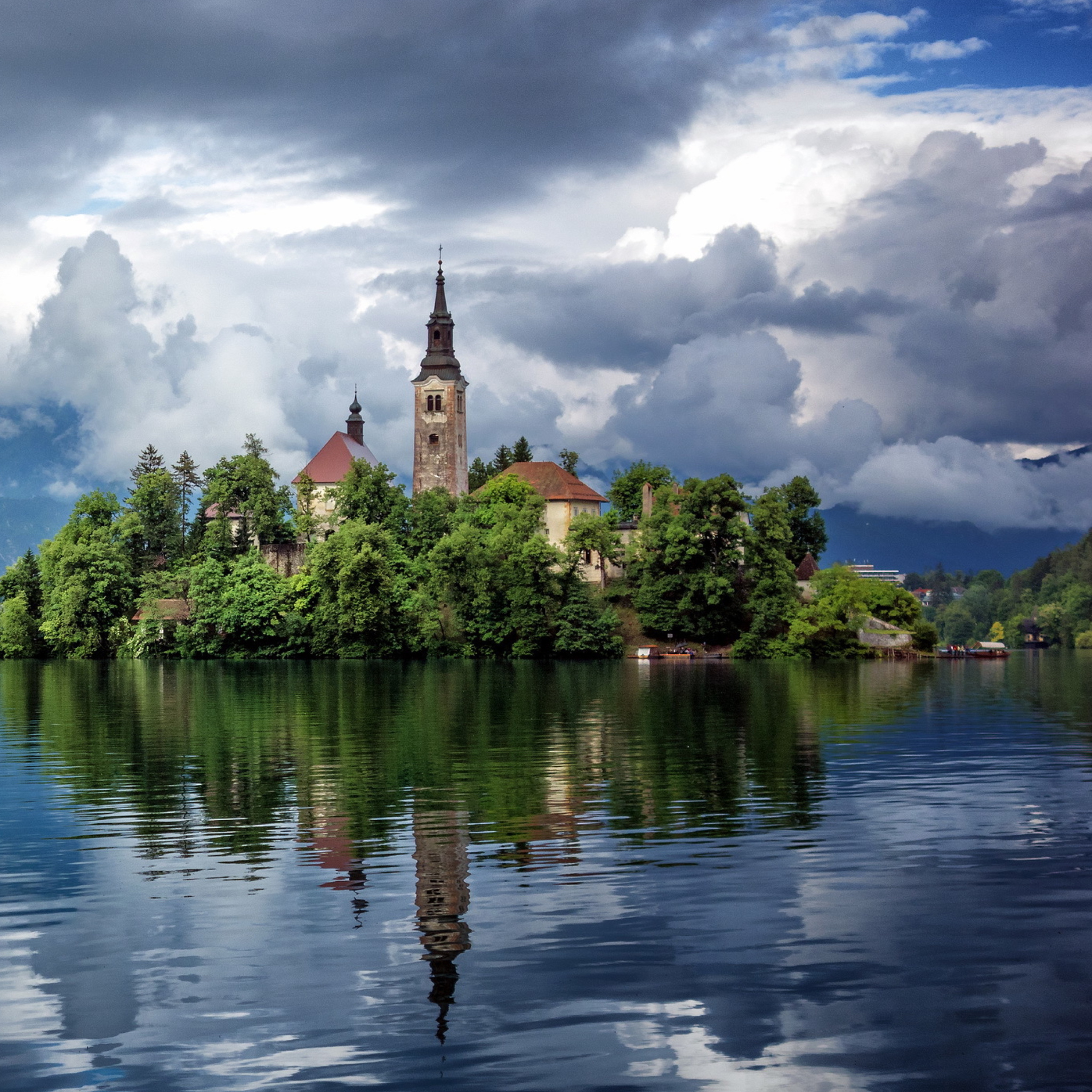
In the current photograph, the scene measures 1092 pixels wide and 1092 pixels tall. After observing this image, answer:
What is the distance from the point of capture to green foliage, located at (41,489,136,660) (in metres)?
107

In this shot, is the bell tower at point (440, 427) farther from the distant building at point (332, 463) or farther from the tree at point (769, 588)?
the tree at point (769, 588)

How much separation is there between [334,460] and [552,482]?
24878 millimetres

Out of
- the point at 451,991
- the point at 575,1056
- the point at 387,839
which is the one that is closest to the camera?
the point at 575,1056

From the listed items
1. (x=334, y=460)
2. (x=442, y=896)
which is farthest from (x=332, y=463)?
(x=442, y=896)

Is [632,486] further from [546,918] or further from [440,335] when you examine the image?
[546,918]

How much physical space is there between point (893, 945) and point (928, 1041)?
2.86 meters

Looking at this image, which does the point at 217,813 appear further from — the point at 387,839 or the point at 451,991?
the point at 451,991

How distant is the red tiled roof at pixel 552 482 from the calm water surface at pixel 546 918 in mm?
97634

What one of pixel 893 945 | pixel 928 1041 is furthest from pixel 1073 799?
pixel 928 1041

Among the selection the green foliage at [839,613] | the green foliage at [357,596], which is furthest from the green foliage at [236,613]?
the green foliage at [839,613]

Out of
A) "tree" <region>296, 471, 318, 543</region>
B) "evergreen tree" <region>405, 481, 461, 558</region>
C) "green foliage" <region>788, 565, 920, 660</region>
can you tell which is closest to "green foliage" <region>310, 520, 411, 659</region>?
"evergreen tree" <region>405, 481, 461, 558</region>

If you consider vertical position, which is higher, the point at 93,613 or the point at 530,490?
the point at 530,490

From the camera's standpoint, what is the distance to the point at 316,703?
5012 cm

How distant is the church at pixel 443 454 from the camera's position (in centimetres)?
13062
